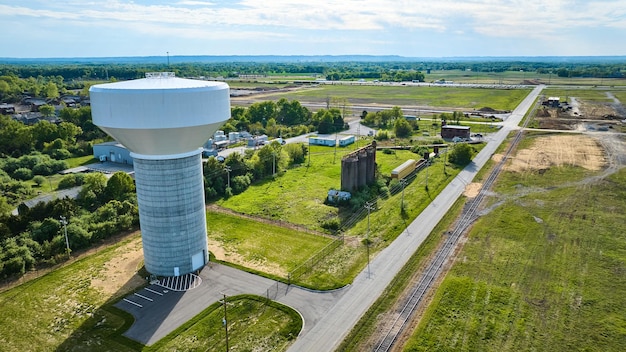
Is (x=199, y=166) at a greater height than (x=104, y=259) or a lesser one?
greater

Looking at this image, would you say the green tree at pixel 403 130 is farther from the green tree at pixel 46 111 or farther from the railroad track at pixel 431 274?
the green tree at pixel 46 111

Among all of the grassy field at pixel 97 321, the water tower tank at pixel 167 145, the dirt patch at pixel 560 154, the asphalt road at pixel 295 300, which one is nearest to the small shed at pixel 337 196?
the asphalt road at pixel 295 300

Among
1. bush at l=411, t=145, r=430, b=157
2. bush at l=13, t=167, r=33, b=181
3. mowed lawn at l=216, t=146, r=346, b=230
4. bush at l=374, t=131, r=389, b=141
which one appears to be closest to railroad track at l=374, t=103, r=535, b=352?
mowed lawn at l=216, t=146, r=346, b=230

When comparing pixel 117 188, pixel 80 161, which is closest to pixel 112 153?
pixel 80 161

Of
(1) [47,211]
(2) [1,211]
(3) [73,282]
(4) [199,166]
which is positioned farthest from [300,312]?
(2) [1,211]

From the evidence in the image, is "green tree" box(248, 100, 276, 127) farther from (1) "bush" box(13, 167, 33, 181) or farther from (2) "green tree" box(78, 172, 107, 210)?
(2) "green tree" box(78, 172, 107, 210)

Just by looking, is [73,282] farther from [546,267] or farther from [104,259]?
[546,267]
